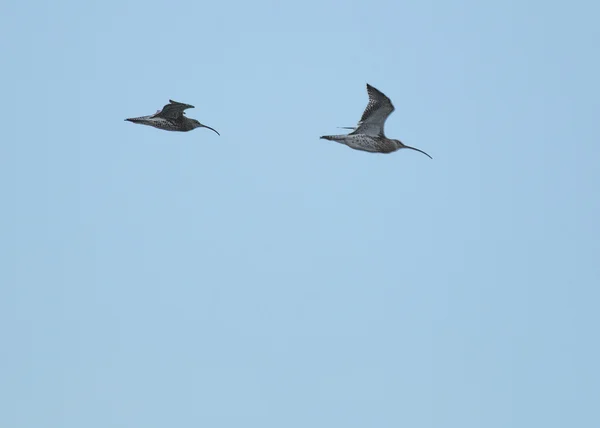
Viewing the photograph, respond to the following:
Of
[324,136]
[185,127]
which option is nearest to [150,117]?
[185,127]

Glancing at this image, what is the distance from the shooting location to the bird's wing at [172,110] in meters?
67.9

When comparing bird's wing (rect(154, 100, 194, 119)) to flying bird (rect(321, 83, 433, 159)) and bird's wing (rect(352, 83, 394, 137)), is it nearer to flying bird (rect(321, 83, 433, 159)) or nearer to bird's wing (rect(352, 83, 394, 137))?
flying bird (rect(321, 83, 433, 159))

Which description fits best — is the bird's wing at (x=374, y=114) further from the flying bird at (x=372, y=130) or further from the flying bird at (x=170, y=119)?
the flying bird at (x=170, y=119)

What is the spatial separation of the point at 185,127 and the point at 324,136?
8.53 meters

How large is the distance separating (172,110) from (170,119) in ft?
3.54

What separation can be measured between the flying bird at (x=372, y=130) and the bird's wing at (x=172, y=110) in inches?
278

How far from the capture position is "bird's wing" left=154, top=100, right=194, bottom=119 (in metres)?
67.9

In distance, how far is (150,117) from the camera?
229ft

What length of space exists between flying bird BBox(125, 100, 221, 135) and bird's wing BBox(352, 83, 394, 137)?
26.8 ft

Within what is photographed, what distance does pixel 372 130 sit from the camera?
68.4 metres

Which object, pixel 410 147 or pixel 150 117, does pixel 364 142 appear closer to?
pixel 410 147

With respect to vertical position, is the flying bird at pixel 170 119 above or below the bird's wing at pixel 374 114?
below

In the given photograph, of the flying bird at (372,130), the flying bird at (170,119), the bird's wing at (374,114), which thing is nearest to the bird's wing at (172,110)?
the flying bird at (170,119)

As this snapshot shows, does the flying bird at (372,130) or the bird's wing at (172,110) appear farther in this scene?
the bird's wing at (172,110)
